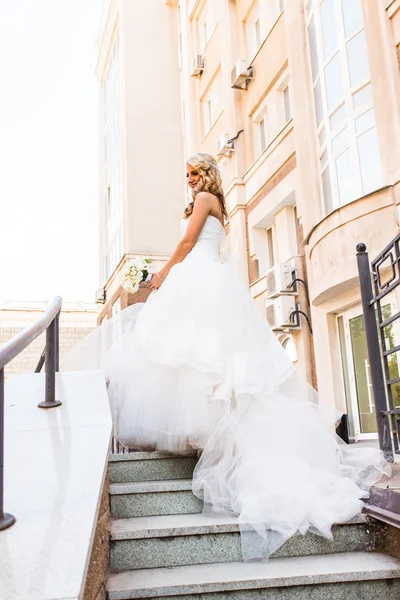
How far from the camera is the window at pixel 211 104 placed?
15438 millimetres

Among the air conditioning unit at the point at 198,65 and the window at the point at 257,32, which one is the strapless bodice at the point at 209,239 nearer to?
the window at the point at 257,32

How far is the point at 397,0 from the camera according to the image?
306 inches

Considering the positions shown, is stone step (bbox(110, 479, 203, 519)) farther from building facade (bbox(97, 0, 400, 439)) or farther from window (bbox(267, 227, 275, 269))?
window (bbox(267, 227, 275, 269))

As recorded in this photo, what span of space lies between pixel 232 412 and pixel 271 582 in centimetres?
105

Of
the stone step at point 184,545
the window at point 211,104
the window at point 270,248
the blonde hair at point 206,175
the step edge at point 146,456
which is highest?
the window at point 211,104

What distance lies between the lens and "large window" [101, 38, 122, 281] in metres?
22.3

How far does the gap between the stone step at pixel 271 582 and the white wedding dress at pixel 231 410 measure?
0.55ft

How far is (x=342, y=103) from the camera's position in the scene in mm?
9133

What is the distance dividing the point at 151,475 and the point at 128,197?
58.1 ft

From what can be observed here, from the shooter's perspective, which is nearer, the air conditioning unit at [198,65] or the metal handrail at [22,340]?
the metal handrail at [22,340]

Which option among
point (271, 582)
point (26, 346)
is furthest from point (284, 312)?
point (26, 346)

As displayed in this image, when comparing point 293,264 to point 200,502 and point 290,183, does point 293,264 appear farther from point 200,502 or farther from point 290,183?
point 200,502

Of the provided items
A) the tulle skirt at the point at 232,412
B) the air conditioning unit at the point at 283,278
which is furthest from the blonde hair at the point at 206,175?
the air conditioning unit at the point at 283,278

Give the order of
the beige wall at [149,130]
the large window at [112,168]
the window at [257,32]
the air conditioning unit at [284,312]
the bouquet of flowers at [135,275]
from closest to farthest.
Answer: the bouquet of flowers at [135,275] < the air conditioning unit at [284,312] < the window at [257,32] < the beige wall at [149,130] < the large window at [112,168]
